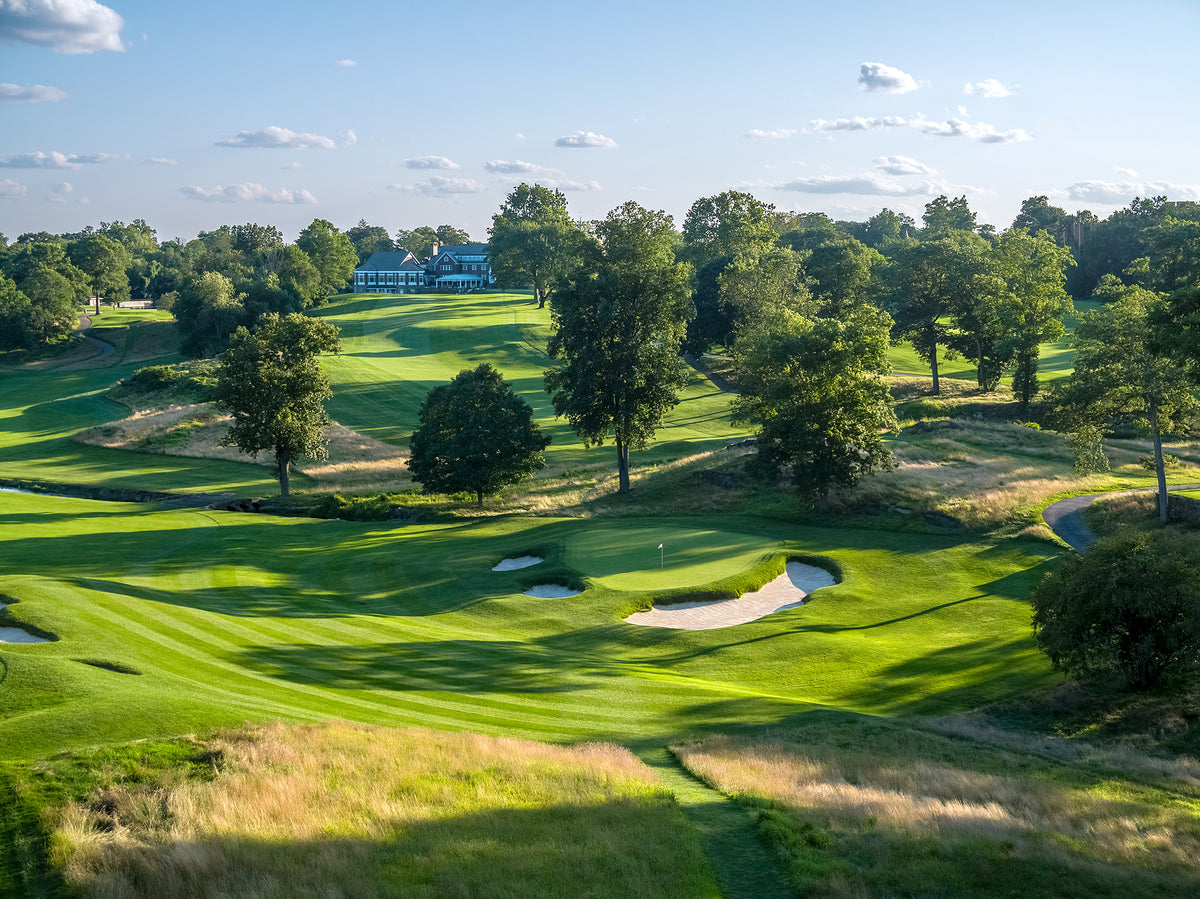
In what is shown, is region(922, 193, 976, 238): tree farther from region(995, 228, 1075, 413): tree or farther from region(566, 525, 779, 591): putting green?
region(566, 525, 779, 591): putting green

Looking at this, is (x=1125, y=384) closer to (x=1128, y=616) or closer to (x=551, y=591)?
(x=1128, y=616)

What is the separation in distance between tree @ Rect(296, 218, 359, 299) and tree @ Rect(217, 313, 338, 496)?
10601cm

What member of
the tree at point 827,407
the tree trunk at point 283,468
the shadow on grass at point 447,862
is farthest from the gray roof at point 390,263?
the shadow on grass at point 447,862

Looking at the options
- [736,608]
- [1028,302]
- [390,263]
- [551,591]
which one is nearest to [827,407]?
[736,608]

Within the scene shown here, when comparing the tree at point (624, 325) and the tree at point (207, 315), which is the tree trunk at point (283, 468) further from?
the tree at point (207, 315)

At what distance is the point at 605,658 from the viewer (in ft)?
85.5

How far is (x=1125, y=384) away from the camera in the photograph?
4059cm

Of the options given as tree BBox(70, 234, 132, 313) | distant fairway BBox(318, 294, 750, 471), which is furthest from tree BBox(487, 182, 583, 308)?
tree BBox(70, 234, 132, 313)

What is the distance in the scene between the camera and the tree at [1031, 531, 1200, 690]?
22281 millimetres

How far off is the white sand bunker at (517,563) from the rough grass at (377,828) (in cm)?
2052

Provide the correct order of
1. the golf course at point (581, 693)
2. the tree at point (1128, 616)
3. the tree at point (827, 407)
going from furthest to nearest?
the tree at point (827, 407) → the tree at point (1128, 616) → the golf course at point (581, 693)

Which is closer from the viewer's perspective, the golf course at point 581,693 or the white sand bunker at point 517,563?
the golf course at point 581,693

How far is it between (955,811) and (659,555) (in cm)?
2253

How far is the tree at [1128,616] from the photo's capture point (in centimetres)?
2228
